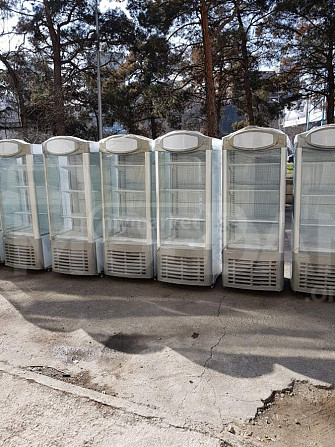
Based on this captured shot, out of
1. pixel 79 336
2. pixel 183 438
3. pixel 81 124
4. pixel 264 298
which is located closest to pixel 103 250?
pixel 79 336

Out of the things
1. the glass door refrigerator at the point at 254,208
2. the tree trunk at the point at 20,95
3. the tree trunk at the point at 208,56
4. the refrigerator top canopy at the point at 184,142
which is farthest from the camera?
the tree trunk at the point at 20,95

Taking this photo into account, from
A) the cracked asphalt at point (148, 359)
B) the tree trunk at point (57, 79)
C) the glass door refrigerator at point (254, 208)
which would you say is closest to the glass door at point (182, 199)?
the glass door refrigerator at point (254, 208)

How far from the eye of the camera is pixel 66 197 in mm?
5406

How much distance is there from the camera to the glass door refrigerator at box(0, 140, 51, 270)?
5.19 m

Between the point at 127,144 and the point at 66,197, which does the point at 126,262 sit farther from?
the point at 127,144

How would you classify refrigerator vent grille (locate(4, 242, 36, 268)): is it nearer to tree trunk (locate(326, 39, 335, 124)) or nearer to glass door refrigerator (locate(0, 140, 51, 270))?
glass door refrigerator (locate(0, 140, 51, 270))

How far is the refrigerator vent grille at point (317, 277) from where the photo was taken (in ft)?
13.6

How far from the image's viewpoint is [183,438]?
220 centimetres

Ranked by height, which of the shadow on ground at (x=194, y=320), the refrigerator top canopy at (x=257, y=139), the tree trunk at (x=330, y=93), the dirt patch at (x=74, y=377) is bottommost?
the shadow on ground at (x=194, y=320)

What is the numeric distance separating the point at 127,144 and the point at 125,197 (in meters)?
Answer: 0.80

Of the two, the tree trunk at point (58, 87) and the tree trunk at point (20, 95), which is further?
the tree trunk at point (20, 95)

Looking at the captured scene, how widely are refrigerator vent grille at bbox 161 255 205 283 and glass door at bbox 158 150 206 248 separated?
18cm

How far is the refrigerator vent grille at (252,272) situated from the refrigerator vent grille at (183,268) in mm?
362

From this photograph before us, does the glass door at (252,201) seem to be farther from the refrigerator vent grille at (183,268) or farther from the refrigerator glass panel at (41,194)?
the refrigerator glass panel at (41,194)
